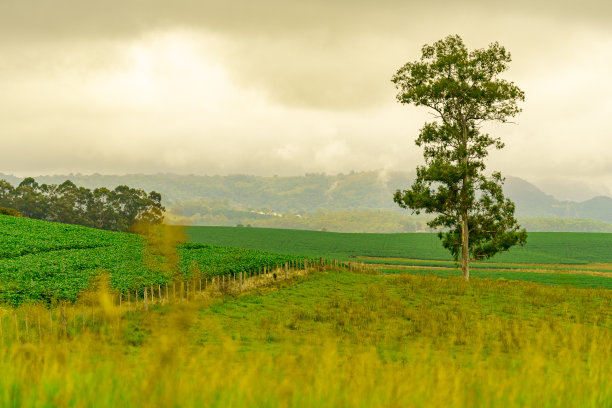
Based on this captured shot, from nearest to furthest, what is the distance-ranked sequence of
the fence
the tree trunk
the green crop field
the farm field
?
the fence → the green crop field → the tree trunk → the farm field

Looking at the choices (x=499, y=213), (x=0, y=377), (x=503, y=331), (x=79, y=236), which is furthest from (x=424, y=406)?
(x=79, y=236)

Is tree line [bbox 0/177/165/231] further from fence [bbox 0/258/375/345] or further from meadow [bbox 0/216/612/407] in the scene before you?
fence [bbox 0/258/375/345]

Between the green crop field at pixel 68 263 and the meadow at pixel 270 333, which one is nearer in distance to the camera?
the meadow at pixel 270 333

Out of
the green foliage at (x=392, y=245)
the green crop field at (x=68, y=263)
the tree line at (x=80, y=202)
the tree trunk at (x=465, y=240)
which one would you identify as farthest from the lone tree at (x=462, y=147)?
the tree line at (x=80, y=202)

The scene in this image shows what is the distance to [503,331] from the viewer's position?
16.2 metres

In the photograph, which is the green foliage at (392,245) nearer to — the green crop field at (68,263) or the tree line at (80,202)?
the tree line at (80,202)

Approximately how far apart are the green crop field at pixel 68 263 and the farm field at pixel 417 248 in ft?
94.3

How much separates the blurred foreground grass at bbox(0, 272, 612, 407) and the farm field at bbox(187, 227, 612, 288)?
42.5 m

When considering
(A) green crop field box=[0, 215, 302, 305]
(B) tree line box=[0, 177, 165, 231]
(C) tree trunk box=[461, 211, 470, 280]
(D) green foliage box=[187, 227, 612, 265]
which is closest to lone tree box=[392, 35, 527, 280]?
(C) tree trunk box=[461, 211, 470, 280]

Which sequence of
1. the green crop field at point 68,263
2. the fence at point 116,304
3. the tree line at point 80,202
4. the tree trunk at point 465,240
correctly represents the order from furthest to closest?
the tree line at point 80,202 < the tree trunk at point 465,240 < the green crop field at point 68,263 < the fence at point 116,304

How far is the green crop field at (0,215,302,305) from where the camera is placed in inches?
1140

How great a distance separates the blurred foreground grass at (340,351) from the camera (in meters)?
4.20

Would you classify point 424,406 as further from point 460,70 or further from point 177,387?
point 460,70

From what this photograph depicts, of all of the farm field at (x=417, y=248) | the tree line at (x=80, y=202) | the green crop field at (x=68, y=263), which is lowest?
the farm field at (x=417, y=248)
